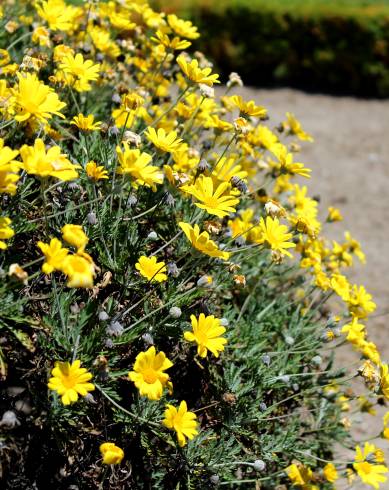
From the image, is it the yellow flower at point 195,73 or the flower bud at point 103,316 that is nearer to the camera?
the flower bud at point 103,316

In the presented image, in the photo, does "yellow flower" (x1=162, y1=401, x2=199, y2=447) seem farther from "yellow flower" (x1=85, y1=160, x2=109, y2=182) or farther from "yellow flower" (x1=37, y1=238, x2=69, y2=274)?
"yellow flower" (x1=85, y1=160, x2=109, y2=182)

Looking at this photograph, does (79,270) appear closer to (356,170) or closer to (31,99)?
(31,99)

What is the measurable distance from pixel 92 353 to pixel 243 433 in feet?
2.22

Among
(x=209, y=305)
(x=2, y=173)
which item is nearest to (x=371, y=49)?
(x=209, y=305)

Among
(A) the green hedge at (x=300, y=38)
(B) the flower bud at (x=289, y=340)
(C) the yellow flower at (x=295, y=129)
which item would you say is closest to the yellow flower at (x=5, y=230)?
(B) the flower bud at (x=289, y=340)

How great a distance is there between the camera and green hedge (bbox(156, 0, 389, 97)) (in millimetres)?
10062

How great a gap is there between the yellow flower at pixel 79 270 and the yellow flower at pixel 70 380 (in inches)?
12.5

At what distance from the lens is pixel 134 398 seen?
2.29 meters

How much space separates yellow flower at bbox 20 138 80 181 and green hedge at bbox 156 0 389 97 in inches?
339

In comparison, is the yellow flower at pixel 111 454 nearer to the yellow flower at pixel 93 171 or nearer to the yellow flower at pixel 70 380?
the yellow flower at pixel 70 380

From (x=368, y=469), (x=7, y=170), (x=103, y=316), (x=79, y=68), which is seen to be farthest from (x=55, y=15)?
(x=368, y=469)

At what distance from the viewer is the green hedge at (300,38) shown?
1006 centimetres

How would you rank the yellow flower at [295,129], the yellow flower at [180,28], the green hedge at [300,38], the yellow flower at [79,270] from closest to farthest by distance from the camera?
the yellow flower at [79,270], the yellow flower at [180,28], the yellow flower at [295,129], the green hedge at [300,38]

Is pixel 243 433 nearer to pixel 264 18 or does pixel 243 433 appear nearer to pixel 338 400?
pixel 338 400
